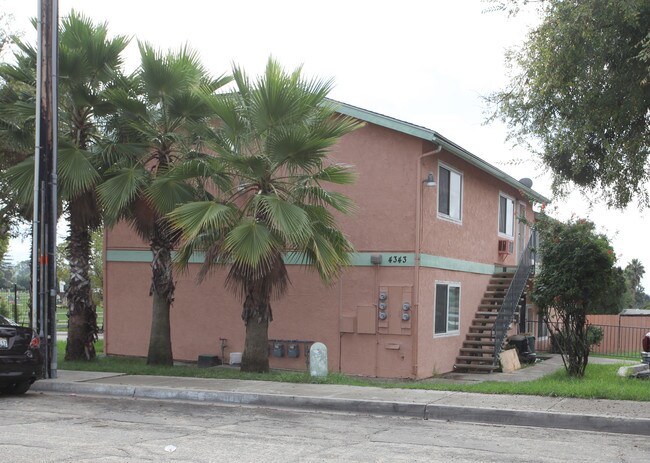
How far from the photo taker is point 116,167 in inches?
595

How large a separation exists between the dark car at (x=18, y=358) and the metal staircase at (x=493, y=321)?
1031 cm

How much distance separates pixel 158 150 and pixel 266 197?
3.35m

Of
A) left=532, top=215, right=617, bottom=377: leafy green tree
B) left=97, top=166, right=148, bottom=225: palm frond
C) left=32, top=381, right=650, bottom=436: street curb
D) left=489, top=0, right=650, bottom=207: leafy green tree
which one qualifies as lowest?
left=32, top=381, right=650, bottom=436: street curb

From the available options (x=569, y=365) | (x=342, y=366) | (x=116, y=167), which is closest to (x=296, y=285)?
(x=342, y=366)

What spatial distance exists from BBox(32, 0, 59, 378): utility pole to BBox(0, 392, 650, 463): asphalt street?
2631mm

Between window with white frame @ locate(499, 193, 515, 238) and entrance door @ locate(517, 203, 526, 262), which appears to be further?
entrance door @ locate(517, 203, 526, 262)

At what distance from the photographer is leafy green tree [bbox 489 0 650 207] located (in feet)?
36.1

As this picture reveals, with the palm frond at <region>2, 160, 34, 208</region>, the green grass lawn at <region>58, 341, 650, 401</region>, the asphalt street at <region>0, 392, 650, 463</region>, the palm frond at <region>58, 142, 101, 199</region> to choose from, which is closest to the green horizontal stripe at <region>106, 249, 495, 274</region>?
the green grass lawn at <region>58, 341, 650, 401</region>

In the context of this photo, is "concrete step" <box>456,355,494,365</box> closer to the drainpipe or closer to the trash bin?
the trash bin

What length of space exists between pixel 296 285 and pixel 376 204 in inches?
108

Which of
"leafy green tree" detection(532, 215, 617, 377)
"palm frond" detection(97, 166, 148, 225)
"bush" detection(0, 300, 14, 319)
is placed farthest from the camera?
"bush" detection(0, 300, 14, 319)

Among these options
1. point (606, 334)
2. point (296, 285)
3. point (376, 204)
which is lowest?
point (606, 334)

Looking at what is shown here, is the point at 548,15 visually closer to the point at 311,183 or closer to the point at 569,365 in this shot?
the point at 311,183

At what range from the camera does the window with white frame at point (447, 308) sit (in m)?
17.6
